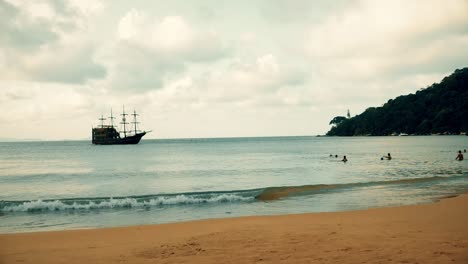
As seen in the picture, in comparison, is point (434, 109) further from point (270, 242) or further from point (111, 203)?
point (270, 242)

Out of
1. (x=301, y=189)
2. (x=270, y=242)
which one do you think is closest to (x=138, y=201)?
(x=301, y=189)

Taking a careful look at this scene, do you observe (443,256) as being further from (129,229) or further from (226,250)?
(129,229)

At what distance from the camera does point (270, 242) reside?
859 cm

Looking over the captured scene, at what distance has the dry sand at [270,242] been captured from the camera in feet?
24.0

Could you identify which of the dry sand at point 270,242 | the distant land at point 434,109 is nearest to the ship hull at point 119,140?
the distant land at point 434,109

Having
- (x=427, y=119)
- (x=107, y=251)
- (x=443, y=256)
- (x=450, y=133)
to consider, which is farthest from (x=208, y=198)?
(x=427, y=119)

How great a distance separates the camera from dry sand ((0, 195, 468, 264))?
7324 millimetres

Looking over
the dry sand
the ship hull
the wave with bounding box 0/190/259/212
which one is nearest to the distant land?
the ship hull

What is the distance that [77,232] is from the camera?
11508mm

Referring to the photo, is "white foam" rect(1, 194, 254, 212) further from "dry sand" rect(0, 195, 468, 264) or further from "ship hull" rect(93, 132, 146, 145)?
"ship hull" rect(93, 132, 146, 145)

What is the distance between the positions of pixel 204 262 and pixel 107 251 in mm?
2809

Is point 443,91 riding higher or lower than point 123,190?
higher

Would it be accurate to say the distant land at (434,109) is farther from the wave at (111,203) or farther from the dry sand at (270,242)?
the dry sand at (270,242)

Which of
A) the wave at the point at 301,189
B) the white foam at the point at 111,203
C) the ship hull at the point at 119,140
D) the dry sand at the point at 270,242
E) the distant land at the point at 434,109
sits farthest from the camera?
the distant land at the point at 434,109
